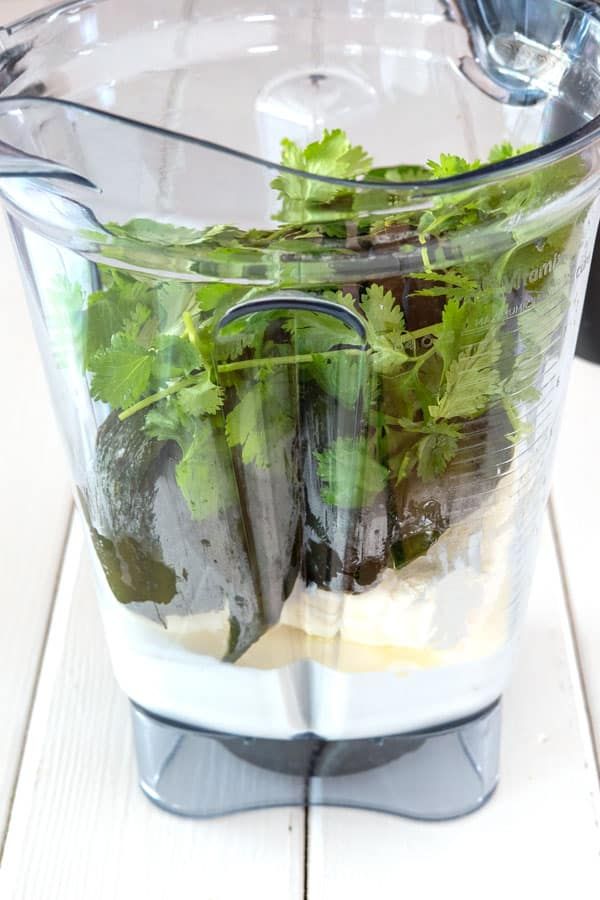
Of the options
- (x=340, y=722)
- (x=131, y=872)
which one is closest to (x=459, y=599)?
(x=340, y=722)

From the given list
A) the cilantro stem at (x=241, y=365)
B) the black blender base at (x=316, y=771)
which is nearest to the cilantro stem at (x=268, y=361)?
the cilantro stem at (x=241, y=365)

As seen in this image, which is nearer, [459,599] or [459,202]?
[459,202]

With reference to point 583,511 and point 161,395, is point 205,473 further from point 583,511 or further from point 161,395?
point 583,511

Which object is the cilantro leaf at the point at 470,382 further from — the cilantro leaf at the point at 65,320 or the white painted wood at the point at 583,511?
the white painted wood at the point at 583,511

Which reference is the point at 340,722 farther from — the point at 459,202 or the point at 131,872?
the point at 459,202

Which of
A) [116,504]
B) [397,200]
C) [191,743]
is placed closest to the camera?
[397,200]

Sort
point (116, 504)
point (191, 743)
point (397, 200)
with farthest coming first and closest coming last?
point (191, 743) → point (116, 504) → point (397, 200)

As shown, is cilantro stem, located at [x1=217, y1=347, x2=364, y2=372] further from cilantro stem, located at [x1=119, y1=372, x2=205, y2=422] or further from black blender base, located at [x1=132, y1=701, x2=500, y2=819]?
black blender base, located at [x1=132, y1=701, x2=500, y2=819]

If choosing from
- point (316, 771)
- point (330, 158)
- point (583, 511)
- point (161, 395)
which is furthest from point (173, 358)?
point (583, 511)
